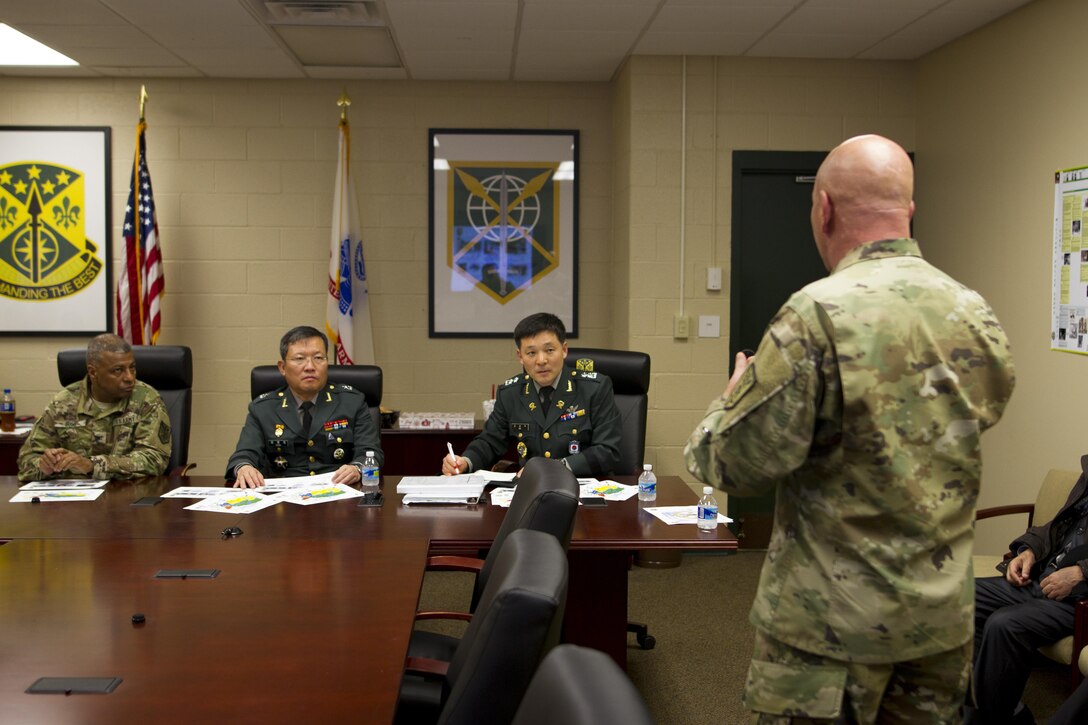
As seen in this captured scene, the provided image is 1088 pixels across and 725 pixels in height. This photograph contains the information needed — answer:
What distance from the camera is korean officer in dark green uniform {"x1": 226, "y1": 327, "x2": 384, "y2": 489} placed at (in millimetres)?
3543

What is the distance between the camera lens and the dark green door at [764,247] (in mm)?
4965

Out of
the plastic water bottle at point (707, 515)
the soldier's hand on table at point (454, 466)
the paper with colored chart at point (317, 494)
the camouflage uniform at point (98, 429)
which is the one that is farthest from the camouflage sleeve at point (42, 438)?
the plastic water bottle at point (707, 515)

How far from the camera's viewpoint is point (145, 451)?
11.5 ft

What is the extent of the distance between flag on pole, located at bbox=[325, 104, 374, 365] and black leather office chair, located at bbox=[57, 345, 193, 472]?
126 cm

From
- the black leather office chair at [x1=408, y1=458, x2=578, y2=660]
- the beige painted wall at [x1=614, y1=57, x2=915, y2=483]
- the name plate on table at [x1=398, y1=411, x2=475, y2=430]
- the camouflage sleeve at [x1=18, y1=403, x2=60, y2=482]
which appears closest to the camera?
the black leather office chair at [x1=408, y1=458, x2=578, y2=660]

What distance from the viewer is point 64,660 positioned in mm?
1662

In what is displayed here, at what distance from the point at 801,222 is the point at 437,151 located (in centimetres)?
198

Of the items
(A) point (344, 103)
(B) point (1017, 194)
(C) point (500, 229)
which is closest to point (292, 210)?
(A) point (344, 103)

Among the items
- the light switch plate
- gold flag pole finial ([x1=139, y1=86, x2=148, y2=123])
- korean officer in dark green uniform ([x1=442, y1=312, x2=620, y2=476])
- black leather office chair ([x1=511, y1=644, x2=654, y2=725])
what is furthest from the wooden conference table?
gold flag pole finial ([x1=139, y1=86, x2=148, y2=123])

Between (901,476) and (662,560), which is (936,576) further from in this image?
(662,560)

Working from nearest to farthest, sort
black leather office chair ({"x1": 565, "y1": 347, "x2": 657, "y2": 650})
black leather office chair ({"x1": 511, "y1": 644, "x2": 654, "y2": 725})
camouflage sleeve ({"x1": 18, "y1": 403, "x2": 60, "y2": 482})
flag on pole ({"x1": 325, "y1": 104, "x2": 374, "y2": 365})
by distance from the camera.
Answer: black leather office chair ({"x1": 511, "y1": 644, "x2": 654, "y2": 725}) → camouflage sleeve ({"x1": 18, "y1": 403, "x2": 60, "y2": 482}) → black leather office chair ({"x1": 565, "y1": 347, "x2": 657, "y2": 650}) → flag on pole ({"x1": 325, "y1": 104, "x2": 374, "y2": 365})

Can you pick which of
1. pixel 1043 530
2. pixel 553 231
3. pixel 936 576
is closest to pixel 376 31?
pixel 553 231

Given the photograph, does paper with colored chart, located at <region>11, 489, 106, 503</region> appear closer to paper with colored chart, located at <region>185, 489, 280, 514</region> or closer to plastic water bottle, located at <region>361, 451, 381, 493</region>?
paper with colored chart, located at <region>185, 489, 280, 514</region>

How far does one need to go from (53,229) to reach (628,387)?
334cm
